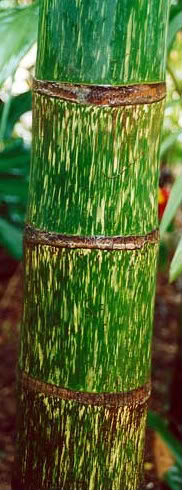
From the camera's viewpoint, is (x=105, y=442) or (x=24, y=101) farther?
(x=24, y=101)

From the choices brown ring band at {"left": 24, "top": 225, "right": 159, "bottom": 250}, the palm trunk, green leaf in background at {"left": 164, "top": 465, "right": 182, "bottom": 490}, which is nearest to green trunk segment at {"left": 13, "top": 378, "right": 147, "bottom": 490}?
the palm trunk

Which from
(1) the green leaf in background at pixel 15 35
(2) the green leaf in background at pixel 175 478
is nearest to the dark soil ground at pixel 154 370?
(2) the green leaf in background at pixel 175 478

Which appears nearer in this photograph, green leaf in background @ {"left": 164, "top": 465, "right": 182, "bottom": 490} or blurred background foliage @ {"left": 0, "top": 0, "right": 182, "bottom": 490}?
blurred background foliage @ {"left": 0, "top": 0, "right": 182, "bottom": 490}

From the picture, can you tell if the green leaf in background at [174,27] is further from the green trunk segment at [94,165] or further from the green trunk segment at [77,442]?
the green trunk segment at [77,442]

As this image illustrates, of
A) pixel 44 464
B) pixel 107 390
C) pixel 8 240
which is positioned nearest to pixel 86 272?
pixel 107 390

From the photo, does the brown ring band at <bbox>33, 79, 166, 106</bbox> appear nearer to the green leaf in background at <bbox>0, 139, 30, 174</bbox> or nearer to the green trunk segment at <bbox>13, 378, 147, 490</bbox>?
the green trunk segment at <bbox>13, 378, 147, 490</bbox>

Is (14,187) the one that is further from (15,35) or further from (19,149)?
(15,35)

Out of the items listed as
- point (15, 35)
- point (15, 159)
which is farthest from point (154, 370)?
point (15, 35)

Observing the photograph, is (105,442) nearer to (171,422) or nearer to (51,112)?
(51,112)
